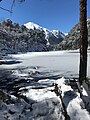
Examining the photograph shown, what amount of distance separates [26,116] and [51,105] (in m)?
1.23

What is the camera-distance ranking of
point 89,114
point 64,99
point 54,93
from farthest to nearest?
point 54,93
point 64,99
point 89,114

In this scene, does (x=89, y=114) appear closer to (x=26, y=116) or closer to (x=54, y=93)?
(x=26, y=116)

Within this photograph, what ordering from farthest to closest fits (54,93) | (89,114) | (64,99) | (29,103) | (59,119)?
(54,93) < (29,103) < (64,99) < (59,119) < (89,114)

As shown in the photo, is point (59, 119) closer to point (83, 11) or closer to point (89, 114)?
point (89, 114)

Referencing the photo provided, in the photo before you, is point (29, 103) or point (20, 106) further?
point (29, 103)

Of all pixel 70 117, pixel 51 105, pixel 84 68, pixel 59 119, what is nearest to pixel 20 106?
pixel 51 105

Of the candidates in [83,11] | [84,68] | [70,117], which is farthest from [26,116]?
[83,11]

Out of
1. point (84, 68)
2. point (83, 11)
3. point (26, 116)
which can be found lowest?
point (26, 116)

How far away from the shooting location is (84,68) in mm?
12070

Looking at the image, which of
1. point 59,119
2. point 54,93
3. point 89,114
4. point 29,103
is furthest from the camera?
point 54,93

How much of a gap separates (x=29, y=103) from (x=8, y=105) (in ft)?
3.90

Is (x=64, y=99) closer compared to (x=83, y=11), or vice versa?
(x=64, y=99)

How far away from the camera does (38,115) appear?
9.04m

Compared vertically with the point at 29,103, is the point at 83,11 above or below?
above
